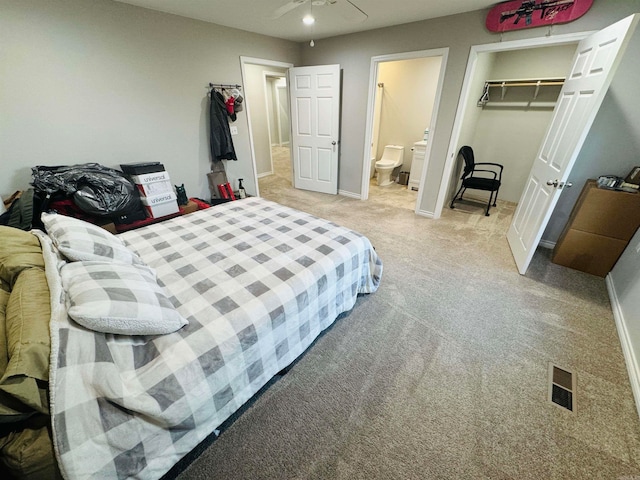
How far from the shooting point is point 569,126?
2.03 meters

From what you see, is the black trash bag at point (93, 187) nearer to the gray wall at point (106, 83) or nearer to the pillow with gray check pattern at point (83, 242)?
the gray wall at point (106, 83)

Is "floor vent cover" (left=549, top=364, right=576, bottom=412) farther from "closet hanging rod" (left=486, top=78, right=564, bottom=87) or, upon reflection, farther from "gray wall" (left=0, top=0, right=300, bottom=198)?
"gray wall" (left=0, top=0, right=300, bottom=198)

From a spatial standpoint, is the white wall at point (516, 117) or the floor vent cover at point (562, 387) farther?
the white wall at point (516, 117)

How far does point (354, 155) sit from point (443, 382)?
3.46m

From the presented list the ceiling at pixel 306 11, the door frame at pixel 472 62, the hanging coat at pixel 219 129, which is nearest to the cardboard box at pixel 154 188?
the hanging coat at pixel 219 129

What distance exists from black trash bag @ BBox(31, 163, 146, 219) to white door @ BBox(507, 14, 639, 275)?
3.85 m

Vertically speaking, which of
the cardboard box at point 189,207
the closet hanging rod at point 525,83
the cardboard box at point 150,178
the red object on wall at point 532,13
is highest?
the red object on wall at point 532,13

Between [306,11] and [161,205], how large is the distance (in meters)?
2.62

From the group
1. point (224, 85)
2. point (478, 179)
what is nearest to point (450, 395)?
point (478, 179)

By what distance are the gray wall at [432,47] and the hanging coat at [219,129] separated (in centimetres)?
179

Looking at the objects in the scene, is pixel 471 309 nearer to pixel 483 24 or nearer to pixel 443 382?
pixel 443 382

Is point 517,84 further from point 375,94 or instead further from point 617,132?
point 375,94

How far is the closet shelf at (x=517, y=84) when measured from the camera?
127 inches

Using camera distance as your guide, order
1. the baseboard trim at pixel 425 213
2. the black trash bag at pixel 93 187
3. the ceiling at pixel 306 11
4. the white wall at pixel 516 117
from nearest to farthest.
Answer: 1. the black trash bag at pixel 93 187
2. the ceiling at pixel 306 11
3. the white wall at pixel 516 117
4. the baseboard trim at pixel 425 213
